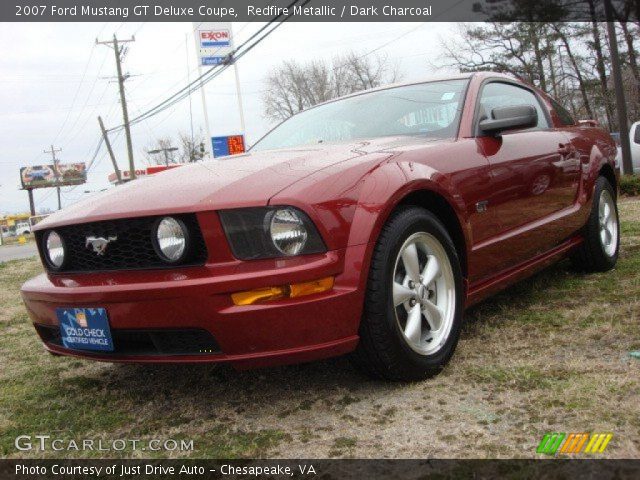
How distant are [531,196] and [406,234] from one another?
1.23 meters

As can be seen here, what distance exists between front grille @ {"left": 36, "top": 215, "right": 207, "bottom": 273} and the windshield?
1355 millimetres

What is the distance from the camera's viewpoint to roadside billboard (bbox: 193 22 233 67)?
26297 millimetres

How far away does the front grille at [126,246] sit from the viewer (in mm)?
2125

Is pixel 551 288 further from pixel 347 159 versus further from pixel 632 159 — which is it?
pixel 632 159

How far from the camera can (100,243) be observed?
90.0 inches

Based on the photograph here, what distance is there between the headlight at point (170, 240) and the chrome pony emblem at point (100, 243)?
0.23m

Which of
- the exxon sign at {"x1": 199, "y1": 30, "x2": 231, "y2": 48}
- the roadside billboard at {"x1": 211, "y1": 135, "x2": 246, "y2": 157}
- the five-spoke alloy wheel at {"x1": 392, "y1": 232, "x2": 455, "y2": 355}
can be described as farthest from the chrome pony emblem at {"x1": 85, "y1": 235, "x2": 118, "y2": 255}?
the exxon sign at {"x1": 199, "y1": 30, "x2": 231, "y2": 48}

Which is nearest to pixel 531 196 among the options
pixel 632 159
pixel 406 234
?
pixel 406 234

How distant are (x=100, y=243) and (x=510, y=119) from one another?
202 cm

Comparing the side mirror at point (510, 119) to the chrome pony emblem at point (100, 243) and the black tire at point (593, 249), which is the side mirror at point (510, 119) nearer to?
the black tire at point (593, 249)

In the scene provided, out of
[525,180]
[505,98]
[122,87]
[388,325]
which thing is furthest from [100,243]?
[122,87]

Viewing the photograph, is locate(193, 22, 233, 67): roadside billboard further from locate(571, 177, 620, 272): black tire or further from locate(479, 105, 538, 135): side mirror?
locate(479, 105, 538, 135): side mirror

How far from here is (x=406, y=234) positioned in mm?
2359

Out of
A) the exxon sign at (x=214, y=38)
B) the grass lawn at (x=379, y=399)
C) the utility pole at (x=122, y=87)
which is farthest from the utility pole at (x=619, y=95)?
the utility pole at (x=122, y=87)
